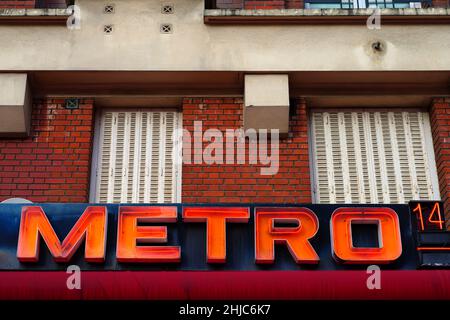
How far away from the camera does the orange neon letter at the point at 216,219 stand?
28.6 feet

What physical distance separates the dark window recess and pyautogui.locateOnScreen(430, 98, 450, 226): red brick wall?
139 centimetres

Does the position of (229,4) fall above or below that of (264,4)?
above

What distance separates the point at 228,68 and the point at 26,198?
3162mm

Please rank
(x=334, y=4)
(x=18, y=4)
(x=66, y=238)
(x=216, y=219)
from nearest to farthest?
(x=66, y=238) → (x=216, y=219) → (x=18, y=4) → (x=334, y=4)

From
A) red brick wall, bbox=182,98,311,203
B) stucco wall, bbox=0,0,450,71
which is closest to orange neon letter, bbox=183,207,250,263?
red brick wall, bbox=182,98,311,203

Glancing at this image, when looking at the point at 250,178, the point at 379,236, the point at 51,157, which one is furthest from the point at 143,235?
the point at 379,236

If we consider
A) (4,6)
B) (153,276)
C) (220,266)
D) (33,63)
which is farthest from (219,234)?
(4,6)

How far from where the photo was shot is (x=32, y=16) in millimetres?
10516

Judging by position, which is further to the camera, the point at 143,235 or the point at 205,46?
the point at 205,46

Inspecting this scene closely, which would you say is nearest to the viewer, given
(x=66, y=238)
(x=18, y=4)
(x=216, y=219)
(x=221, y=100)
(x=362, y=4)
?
(x=66, y=238)

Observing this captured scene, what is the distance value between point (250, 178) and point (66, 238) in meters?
2.65

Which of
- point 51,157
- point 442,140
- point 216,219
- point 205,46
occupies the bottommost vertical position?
point 216,219

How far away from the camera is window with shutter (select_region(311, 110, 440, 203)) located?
1030 cm

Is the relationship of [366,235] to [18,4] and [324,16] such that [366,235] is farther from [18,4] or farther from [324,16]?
[18,4]
